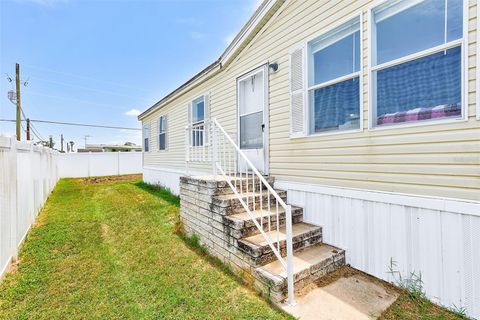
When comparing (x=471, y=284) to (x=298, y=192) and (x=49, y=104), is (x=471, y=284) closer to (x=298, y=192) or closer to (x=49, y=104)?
(x=298, y=192)

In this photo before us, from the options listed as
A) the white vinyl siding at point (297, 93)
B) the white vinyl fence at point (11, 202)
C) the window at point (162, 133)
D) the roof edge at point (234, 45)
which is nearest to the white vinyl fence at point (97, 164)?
the window at point (162, 133)

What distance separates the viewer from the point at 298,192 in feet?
13.1

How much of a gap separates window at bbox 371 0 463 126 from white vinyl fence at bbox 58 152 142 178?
1915 cm

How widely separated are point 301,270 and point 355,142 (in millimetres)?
1753

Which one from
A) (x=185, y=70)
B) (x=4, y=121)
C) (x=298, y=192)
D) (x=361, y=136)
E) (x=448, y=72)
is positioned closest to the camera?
(x=448, y=72)

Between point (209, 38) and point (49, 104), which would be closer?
point (209, 38)

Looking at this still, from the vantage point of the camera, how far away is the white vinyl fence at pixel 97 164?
676 inches

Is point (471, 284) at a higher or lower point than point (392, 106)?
lower

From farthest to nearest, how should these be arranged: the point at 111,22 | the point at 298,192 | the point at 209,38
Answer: the point at 111,22 → the point at 209,38 → the point at 298,192

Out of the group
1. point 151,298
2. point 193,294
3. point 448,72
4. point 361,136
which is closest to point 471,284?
point 361,136

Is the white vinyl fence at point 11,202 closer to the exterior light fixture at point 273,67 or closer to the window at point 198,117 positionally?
the window at point 198,117

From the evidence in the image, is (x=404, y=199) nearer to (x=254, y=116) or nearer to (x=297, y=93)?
(x=297, y=93)

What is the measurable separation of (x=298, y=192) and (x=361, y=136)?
1357 millimetres

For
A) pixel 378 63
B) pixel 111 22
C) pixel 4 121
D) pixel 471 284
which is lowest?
pixel 471 284
